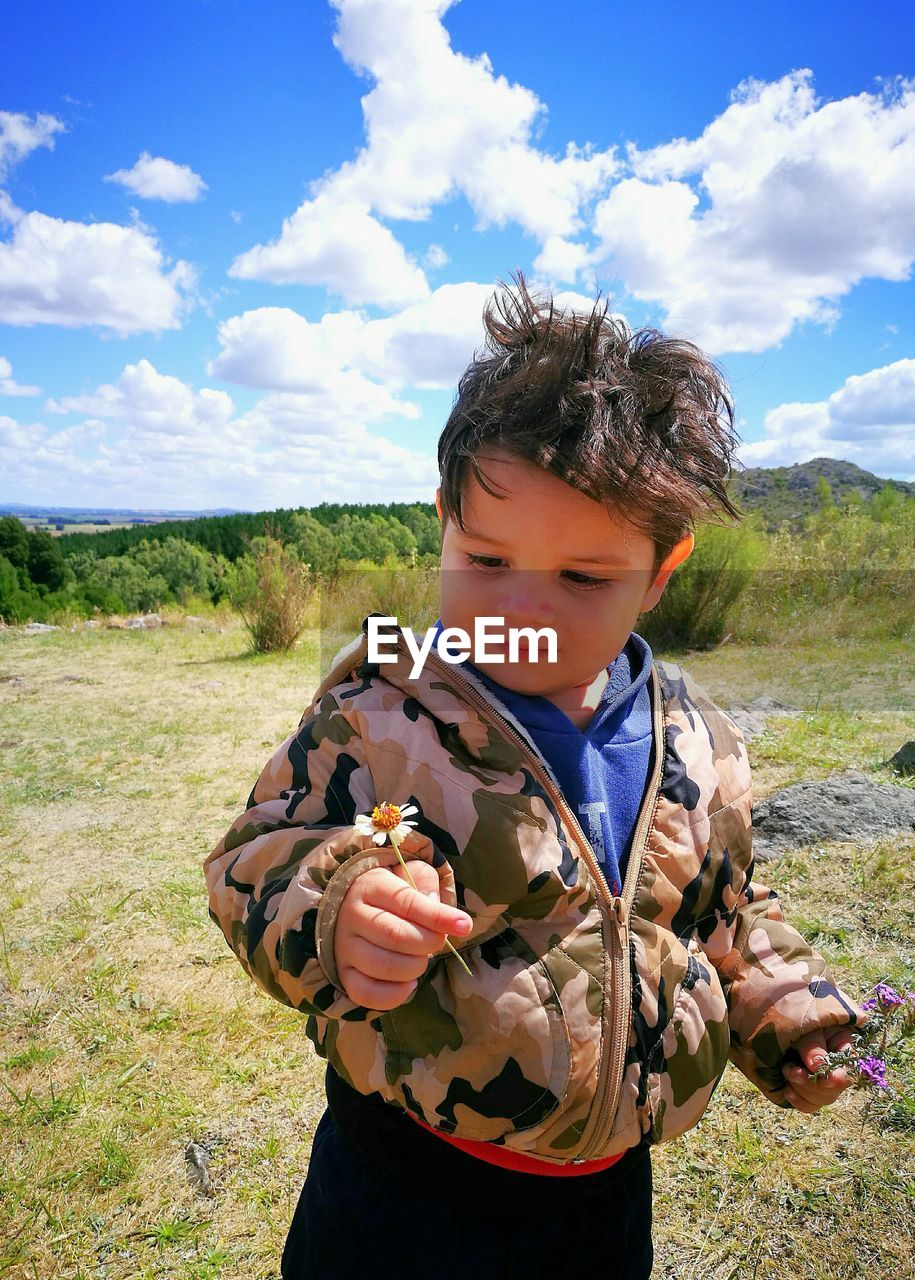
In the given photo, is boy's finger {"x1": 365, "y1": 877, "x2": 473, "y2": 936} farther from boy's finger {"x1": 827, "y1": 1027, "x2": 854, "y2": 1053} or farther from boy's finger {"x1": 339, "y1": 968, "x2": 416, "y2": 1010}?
boy's finger {"x1": 827, "y1": 1027, "x2": 854, "y2": 1053}

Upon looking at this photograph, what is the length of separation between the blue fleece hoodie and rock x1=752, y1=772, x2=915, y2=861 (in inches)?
91.4

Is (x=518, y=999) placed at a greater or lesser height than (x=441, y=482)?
lesser

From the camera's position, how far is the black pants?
108 centimetres

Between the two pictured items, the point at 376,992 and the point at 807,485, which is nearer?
the point at 376,992

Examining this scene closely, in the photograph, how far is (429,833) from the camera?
→ 1.06 meters

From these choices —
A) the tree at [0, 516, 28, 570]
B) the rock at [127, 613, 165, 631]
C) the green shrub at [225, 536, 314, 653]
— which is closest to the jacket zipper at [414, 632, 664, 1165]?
the green shrub at [225, 536, 314, 653]

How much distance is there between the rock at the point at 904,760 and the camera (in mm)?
4328

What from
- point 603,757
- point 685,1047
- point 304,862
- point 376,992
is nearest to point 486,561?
point 603,757

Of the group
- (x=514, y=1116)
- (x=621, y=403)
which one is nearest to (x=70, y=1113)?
(x=514, y=1116)

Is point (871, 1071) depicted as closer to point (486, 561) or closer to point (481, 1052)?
point (481, 1052)

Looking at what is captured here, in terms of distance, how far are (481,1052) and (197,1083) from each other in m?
1.74

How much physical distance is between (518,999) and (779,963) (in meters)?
0.47

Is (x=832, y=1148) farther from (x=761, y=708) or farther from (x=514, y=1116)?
(x=761, y=708)

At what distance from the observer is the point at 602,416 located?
1.10 m
